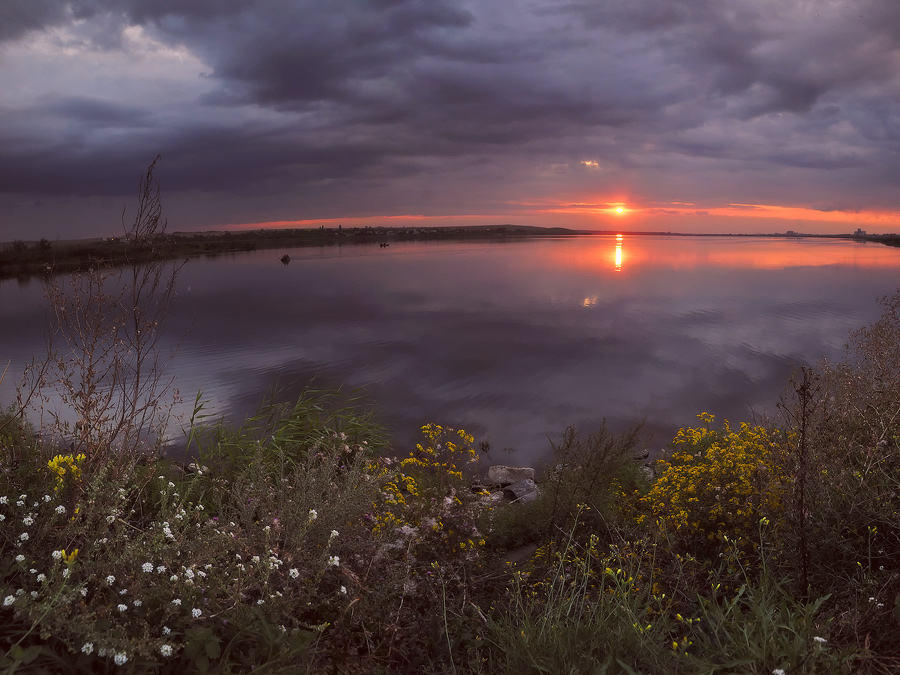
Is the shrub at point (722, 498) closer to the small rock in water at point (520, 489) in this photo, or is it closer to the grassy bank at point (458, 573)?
the grassy bank at point (458, 573)

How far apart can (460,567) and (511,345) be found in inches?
552

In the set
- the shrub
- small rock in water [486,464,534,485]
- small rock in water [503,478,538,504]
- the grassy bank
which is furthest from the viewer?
small rock in water [486,464,534,485]

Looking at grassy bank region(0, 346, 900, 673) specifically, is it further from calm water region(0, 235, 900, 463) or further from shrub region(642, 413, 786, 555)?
calm water region(0, 235, 900, 463)

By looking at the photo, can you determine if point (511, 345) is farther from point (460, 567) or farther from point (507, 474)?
point (460, 567)

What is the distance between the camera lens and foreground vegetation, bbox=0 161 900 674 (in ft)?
8.45

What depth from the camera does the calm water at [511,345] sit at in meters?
11.6

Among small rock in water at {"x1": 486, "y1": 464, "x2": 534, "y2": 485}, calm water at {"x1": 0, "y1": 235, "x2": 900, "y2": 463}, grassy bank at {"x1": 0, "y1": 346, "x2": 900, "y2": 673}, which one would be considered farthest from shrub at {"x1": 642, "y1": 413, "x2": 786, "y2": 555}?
small rock in water at {"x1": 486, "y1": 464, "x2": 534, "y2": 485}

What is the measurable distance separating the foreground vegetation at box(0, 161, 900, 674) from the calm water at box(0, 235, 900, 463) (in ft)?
5.91

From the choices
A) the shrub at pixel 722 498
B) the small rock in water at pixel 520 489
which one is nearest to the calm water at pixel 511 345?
the shrub at pixel 722 498

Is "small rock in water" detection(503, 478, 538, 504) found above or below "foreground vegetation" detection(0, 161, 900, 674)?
below

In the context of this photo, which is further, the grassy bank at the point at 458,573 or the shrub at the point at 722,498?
the shrub at the point at 722,498

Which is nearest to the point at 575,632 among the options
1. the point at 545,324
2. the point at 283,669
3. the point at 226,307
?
the point at 283,669

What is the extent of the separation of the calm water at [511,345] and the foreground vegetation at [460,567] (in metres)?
1.80

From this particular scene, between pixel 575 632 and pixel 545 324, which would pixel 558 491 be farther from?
pixel 545 324
